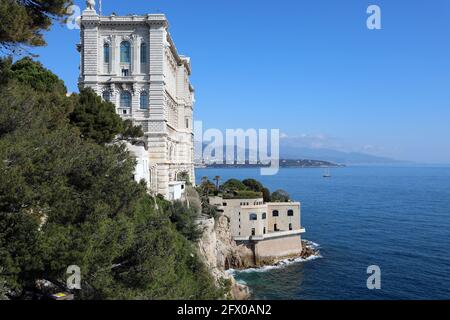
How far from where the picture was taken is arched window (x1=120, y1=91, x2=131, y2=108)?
114 feet

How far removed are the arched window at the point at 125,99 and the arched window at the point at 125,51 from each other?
254 centimetres

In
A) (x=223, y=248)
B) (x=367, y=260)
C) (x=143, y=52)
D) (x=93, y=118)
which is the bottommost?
(x=367, y=260)

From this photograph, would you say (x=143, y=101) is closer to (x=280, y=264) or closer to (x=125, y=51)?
(x=125, y=51)

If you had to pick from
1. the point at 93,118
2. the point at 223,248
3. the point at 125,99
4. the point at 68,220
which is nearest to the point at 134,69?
the point at 125,99

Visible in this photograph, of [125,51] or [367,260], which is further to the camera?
[367,260]

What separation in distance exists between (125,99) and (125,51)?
3.69 metres

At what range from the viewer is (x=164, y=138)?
3447cm

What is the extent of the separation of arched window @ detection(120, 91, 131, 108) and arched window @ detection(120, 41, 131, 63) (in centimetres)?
254

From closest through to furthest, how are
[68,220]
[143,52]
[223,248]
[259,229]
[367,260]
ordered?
[68,220] < [143,52] < [223,248] < [367,260] < [259,229]

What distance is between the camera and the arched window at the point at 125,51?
34438mm

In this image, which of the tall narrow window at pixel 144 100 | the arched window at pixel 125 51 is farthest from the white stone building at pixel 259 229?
the arched window at pixel 125 51

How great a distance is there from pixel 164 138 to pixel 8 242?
24.8 meters

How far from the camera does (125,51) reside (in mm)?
34500
